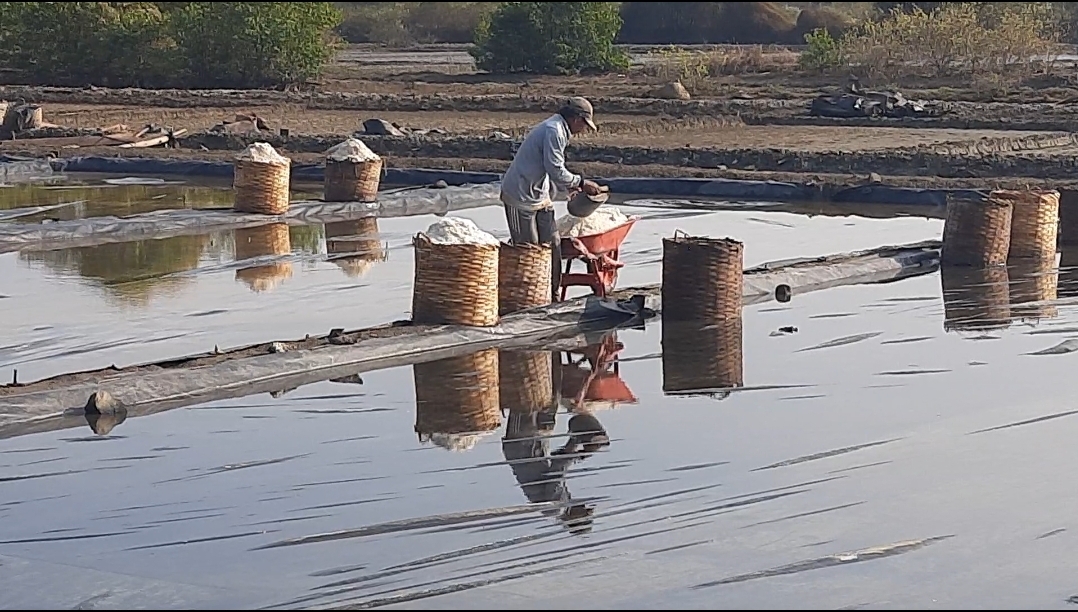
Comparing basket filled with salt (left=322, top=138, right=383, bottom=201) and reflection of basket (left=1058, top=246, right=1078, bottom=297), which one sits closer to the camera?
reflection of basket (left=1058, top=246, right=1078, bottom=297)

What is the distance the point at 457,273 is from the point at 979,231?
507 cm

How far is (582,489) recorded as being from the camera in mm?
7590

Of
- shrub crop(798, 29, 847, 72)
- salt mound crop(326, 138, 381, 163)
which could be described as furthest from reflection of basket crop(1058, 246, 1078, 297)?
shrub crop(798, 29, 847, 72)

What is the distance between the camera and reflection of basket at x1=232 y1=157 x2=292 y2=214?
57.7 feet

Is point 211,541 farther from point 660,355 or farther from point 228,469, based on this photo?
point 660,355

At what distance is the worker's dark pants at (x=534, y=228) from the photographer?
1163cm

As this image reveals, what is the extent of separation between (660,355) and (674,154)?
1305cm

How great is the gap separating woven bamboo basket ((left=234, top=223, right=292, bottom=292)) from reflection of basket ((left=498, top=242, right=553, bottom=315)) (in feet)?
8.20

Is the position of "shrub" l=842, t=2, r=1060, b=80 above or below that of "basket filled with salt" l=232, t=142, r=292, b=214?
below

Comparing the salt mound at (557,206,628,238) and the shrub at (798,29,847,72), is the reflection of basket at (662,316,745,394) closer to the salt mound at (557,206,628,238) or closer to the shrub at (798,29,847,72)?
the salt mound at (557,206,628,238)

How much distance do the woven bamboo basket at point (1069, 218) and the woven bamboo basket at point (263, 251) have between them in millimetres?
6632

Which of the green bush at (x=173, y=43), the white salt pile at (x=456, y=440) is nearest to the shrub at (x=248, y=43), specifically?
the green bush at (x=173, y=43)

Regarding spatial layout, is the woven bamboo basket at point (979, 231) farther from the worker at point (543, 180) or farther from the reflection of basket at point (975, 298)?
the worker at point (543, 180)

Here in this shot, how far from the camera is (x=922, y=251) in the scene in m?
14.5
